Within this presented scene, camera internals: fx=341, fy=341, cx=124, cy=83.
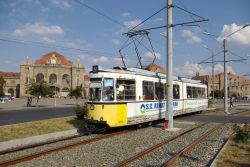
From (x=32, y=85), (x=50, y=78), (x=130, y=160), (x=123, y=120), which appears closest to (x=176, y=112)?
(x=123, y=120)

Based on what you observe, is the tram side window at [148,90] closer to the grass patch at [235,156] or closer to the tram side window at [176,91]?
the tram side window at [176,91]

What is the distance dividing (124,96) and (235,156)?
6.69m

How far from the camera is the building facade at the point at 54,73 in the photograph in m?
120

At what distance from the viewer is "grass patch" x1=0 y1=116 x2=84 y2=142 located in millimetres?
14086

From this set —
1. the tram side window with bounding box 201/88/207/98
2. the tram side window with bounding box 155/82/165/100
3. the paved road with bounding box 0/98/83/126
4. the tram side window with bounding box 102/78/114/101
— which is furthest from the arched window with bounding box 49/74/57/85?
the tram side window with bounding box 102/78/114/101

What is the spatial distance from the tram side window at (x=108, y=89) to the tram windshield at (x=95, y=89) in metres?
0.23

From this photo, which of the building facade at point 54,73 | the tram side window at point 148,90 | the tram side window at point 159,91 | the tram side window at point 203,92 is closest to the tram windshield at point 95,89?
the tram side window at point 148,90

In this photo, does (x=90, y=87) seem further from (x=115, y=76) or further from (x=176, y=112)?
(x=176, y=112)

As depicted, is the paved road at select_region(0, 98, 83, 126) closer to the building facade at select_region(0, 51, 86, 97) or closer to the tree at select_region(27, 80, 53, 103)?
the tree at select_region(27, 80, 53, 103)

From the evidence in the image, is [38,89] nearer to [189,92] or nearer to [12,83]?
[189,92]

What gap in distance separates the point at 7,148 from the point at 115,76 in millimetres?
5628

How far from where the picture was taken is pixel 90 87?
1588 cm

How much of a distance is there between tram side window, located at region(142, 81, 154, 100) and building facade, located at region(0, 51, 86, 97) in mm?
102418

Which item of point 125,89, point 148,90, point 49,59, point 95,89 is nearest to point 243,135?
point 125,89
